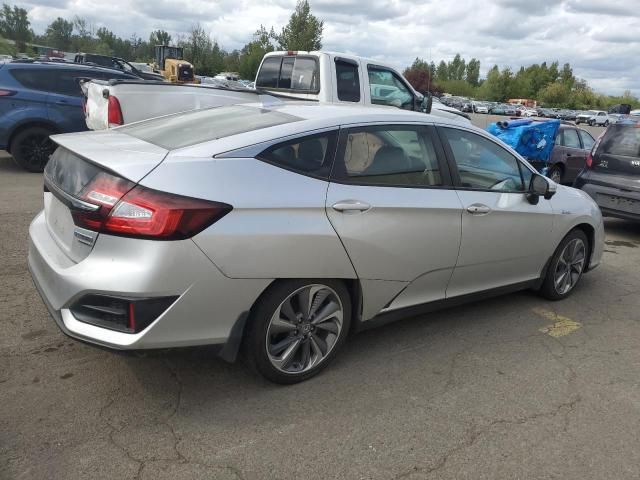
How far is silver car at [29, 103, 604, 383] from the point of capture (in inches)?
102

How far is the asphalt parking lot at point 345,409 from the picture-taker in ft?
8.41

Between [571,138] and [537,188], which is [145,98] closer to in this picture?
[537,188]

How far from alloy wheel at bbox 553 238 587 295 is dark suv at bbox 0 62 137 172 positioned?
311 inches

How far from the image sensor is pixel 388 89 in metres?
8.74

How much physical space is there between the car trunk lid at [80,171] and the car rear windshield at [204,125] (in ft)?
0.48

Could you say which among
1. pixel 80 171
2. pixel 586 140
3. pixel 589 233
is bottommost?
pixel 589 233

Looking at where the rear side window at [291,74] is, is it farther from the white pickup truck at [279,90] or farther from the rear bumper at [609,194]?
the rear bumper at [609,194]

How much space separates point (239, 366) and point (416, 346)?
4.12 ft

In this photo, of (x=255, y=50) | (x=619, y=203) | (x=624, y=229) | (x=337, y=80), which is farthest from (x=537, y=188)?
(x=255, y=50)

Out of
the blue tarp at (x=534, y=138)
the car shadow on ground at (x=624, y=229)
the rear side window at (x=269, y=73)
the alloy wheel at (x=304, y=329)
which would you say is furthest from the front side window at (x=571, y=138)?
the alloy wheel at (x=304, y=329)

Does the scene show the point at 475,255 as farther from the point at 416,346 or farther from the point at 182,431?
the point at 182,431

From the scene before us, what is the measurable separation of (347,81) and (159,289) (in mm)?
6324

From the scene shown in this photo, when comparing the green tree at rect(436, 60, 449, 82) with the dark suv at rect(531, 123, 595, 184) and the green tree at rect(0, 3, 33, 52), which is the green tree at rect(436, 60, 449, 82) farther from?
the dark suv at rect(531, 123, 595, 184)

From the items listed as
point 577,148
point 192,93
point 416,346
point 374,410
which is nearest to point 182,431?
point 374,410
